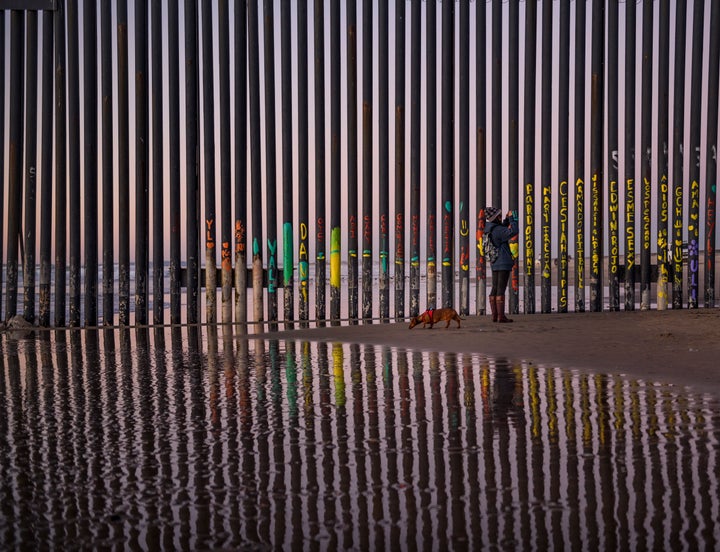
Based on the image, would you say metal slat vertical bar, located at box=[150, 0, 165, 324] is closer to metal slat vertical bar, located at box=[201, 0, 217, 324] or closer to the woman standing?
metal slat vertical bar, located at box=[201, 0, 217, 324]

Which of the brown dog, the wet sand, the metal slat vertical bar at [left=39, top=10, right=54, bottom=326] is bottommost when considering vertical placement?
A: the wet sand

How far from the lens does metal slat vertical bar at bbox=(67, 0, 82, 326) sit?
45.0ft

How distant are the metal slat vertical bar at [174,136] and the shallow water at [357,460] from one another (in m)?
5.57

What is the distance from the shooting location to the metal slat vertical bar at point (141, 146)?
13.8m

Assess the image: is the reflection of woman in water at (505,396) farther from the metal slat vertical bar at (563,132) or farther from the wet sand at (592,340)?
the metal slat vertical bar at (563,132)

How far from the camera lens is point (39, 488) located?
4.24 metres

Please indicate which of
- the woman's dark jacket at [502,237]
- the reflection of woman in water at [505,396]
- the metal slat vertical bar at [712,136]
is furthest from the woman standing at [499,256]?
the reflection of woman in water at [505,396]

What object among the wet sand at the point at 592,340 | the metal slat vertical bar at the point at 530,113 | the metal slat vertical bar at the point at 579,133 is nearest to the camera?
the wet sand at the point at 592,340

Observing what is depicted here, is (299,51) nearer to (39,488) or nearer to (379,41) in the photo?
(379,41)

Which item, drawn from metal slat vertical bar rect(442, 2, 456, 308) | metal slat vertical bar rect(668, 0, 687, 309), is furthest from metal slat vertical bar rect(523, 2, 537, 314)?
metal slat vertical bar rect(668, 0, 687, 309)

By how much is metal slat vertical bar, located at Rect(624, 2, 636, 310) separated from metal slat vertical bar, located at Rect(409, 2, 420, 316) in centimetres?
326

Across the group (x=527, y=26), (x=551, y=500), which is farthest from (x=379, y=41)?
(x=551, y=500)

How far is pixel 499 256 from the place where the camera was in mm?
13102

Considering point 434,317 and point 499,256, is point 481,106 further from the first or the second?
point 434,317
